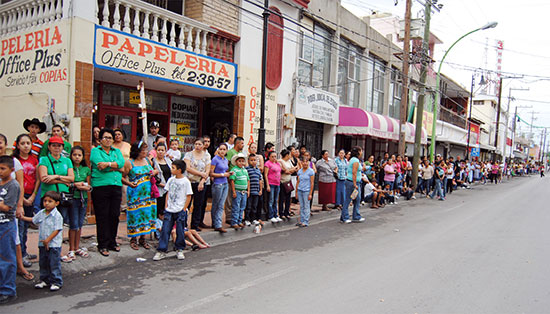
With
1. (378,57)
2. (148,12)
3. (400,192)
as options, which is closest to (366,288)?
(148,12)

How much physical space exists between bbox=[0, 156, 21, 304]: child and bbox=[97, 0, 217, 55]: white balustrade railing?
4.78 meters

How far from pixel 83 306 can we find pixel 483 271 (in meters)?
5.63

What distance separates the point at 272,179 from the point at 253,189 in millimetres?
697

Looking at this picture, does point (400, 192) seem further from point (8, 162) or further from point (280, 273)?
point (8, 162)

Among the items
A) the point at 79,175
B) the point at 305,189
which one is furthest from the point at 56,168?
the point at 305,189

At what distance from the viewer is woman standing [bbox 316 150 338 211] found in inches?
454

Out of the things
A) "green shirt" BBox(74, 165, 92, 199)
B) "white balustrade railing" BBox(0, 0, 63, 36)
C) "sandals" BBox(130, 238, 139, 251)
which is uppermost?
"white balustrade railing" BBox(0, 0, 63, 36)

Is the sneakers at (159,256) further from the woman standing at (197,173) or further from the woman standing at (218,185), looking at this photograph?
the woman standing at (218,185)

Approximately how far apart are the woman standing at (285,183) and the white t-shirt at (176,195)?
3.65m

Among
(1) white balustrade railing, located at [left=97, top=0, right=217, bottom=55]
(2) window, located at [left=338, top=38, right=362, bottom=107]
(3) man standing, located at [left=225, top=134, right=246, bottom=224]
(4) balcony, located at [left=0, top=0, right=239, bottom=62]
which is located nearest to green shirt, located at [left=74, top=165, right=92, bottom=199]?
(3) man standing, located at [left=225, top=134, right=246, bottom=224]

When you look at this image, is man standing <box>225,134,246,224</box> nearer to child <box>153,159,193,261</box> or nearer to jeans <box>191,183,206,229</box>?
jeans <box>191,183,206,229</box>

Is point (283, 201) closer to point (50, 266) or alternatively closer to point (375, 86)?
point (50, 266)

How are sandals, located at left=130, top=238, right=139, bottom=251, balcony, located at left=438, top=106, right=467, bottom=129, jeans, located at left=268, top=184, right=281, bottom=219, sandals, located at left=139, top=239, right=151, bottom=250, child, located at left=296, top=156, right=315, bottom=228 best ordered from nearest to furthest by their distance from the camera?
sandals, located at left=130, top=238, right=139, bottom=251 < sandals, located at left=139, top=239, right=151, bottom=250 < jeans, located at left=268, top=184, right=281, bottom=219 < child, located at left=296, top=156, right=315, bottom=228 < balcony, located at left=438, top=106, right=467, bottom=129

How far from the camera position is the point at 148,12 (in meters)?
9.09
